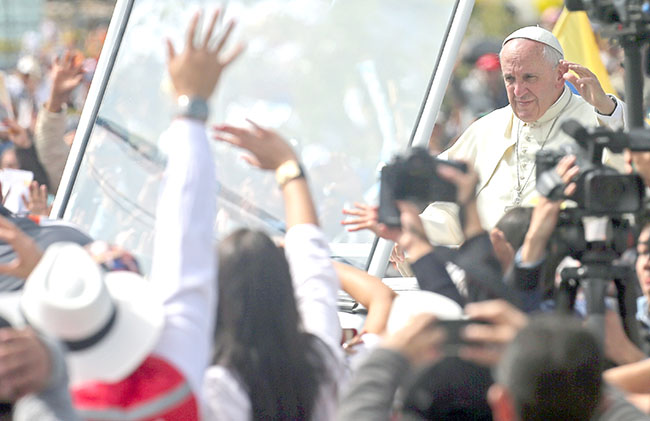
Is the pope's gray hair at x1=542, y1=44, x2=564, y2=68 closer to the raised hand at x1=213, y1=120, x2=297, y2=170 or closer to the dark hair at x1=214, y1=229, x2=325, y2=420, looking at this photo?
the raised hand at x1=213, y1=120, x2=297, y2=170

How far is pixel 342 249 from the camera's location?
510cm

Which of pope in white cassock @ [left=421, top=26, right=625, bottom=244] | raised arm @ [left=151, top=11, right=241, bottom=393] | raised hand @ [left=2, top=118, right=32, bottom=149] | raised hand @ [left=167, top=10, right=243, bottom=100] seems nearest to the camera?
raised arm @ [left=151, top=11, right=241, bottom=393]

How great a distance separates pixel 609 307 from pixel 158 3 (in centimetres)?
280

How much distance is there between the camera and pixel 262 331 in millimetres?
2541

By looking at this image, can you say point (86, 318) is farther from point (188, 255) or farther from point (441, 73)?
point (441, 73)

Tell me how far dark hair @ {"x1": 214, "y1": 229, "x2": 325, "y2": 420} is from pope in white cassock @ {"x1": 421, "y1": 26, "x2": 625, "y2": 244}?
239cm

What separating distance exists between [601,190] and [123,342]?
4.19 feet

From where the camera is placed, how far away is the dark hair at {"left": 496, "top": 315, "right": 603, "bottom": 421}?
78.2 inches

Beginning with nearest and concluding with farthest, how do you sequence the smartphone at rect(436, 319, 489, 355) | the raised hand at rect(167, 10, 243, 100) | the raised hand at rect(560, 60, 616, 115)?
the smartphone at rect(436, 319, 489, 355) → the raised hand at rect(167, 10, 243, 100) → the raised hand at rect(560, 60, 616, 115)

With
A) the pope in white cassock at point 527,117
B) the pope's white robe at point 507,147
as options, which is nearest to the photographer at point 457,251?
the pope's white robe at point 507,147

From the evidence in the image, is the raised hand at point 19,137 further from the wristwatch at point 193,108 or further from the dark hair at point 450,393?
the dark hair at point 450,393

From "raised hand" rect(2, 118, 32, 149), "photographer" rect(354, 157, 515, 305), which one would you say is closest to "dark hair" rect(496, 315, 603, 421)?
"photographer" rect(354, 157, 515, 305)

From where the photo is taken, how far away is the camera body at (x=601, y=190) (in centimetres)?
276

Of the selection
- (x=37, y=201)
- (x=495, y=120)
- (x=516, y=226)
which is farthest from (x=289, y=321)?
(x=37, y=201)
